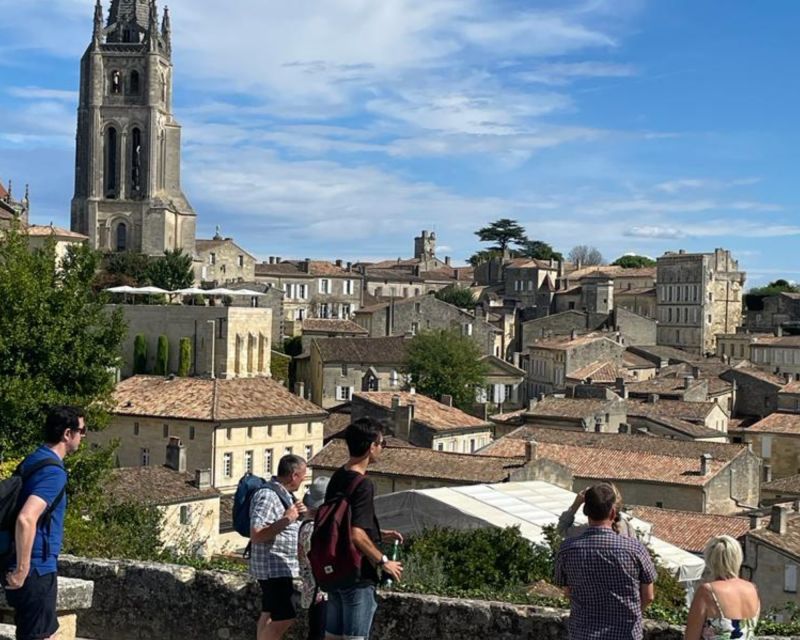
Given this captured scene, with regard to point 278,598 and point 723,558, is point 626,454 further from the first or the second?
point 723,558

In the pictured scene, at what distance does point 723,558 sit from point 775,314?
10138cm

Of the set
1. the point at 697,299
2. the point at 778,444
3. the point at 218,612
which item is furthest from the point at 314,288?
the point at 218,612

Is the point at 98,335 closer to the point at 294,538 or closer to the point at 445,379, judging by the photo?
the point at 294,538

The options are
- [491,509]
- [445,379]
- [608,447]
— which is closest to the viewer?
[491,509]

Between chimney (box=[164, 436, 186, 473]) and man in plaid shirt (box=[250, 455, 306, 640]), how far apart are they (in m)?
32.7

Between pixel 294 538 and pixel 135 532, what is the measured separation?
42.3ft

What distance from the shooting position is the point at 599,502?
22.9 feet

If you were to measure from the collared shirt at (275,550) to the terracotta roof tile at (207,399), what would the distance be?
36976mm

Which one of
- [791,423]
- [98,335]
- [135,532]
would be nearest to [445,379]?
[791,423]

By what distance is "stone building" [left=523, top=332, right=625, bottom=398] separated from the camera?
2813 inches

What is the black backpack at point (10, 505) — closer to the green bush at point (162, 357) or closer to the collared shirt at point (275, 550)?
the collared shirt at point (275, 550)

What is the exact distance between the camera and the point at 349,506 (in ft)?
23.7

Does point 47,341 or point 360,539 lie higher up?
point 47,341

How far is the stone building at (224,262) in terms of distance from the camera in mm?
94500
